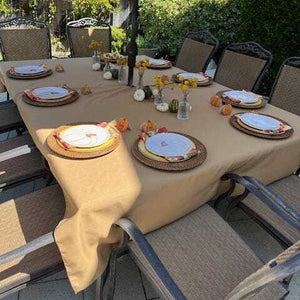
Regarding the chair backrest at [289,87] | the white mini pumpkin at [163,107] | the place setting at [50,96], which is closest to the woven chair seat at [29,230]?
the place setting at [50,96]

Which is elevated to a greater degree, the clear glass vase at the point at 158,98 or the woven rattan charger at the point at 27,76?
the clear glass vase at the point at 158,98

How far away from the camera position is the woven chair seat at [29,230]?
1.10 meters

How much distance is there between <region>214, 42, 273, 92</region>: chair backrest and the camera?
2.16 meters

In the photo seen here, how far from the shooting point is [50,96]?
5.49 feet

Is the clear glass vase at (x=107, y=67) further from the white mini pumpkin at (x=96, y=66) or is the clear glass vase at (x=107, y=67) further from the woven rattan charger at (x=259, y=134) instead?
the woven rattan charger at (x=259, y=134)

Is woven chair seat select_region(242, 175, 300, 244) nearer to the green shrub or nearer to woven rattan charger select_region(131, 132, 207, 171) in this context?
woven rattan charger select_region(131, 132, 207, 171)

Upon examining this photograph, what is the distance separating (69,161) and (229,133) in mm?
768

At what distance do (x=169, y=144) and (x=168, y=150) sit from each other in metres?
0.05

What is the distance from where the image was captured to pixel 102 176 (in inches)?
42.4

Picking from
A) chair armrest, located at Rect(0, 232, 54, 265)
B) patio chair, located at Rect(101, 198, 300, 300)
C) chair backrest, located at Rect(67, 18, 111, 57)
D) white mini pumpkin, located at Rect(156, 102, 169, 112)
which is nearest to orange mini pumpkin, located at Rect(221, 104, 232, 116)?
white mini pumpkin, located at Rect(156, 102, 169, 112)

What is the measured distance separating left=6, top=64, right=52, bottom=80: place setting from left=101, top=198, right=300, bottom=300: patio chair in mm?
1391

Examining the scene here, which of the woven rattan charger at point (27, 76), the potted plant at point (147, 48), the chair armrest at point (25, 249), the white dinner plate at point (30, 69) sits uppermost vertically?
the white dinner plate at point (30, 69)

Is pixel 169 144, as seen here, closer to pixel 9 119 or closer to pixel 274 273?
pixel 274 273

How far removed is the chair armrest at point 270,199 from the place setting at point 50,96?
38.7 inches
